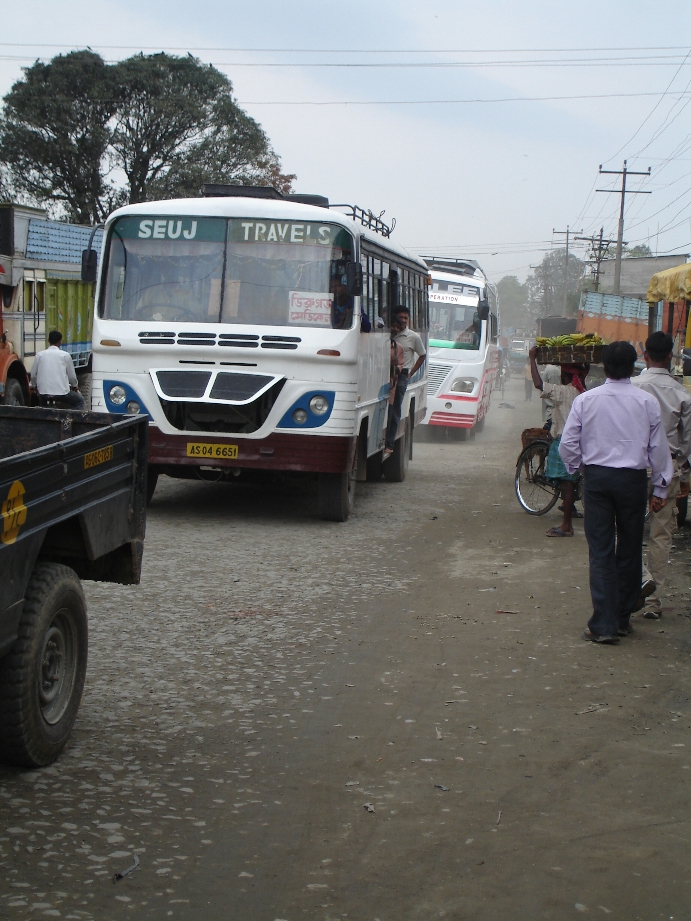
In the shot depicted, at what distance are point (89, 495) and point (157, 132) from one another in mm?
43006

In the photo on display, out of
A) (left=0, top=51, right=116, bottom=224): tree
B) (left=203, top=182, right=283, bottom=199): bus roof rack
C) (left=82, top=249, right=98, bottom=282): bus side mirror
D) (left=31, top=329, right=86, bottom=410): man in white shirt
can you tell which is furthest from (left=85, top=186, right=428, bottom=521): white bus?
(left=0, top=51, right=116, bottom=224): tree

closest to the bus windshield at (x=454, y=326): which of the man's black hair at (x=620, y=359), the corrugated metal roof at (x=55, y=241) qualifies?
the corrugated metal roof at (x=55, y=241)

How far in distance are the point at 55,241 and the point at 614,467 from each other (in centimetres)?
1613

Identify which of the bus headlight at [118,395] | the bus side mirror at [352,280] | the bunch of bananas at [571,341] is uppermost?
the bus side mirror at [352,280]

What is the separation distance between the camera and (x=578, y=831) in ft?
12.5

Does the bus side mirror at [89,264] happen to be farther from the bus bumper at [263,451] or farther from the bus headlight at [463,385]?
the bus headlight at [463,385]

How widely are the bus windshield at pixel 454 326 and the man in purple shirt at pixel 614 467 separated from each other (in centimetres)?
1481

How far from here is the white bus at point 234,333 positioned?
9.76m

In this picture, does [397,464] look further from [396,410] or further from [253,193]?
[253,193]

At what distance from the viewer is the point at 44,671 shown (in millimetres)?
4316

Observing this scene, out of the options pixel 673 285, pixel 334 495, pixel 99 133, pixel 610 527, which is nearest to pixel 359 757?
pixel 610 527

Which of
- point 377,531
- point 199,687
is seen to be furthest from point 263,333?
point 199,687

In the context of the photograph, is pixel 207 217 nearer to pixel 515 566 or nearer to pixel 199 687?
pixel 515 566

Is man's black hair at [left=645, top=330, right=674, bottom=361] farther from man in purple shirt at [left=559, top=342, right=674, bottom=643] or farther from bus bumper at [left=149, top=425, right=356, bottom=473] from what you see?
bus bumper at [left=149, top=425, right=356, bottom=473]
